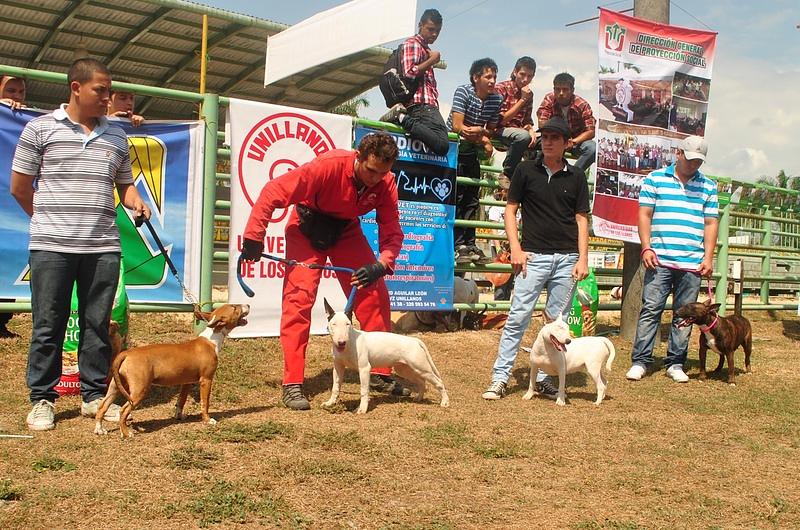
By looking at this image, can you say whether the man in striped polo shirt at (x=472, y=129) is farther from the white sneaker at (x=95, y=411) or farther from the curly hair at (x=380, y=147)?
the white sneaker at (x=95, y=411)

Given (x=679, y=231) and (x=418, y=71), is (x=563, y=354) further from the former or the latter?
(x=418, y=71)

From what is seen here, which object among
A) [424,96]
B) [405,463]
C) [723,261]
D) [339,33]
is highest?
[339,33]

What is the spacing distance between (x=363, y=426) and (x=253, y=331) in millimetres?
2350

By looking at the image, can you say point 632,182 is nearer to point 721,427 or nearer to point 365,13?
point 365,13

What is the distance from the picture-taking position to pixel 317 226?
5.41 metres

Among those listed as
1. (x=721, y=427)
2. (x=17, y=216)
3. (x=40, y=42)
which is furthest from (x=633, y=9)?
(x=40, y=42)

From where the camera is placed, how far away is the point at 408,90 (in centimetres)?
769

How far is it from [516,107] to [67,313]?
534cm

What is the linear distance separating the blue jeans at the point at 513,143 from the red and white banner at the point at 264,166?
208 cm

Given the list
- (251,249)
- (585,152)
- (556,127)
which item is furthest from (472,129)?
(251,249)

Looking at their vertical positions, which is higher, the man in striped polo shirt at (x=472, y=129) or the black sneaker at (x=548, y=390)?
the man in striped polo shirt at (x=472, y=129)

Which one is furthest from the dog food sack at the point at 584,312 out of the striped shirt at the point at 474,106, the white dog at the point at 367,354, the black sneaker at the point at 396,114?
the white dog at the point at 367,354

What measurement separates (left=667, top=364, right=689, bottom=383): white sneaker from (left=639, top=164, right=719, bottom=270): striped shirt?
934 mm

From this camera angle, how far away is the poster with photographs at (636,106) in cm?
851
